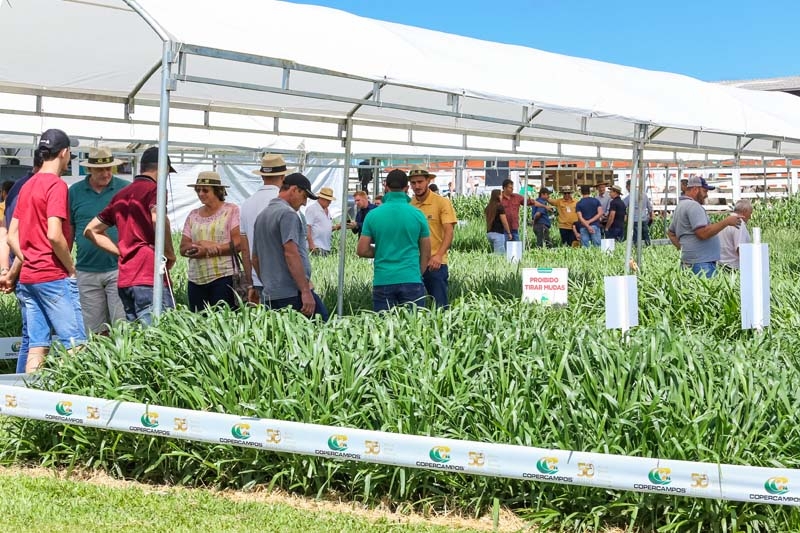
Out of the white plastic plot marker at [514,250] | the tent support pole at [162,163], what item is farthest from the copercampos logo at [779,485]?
the white plastic plot marker at [514,250]

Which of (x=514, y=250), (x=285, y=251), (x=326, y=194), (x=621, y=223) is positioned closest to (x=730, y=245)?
(x=514, y=250)

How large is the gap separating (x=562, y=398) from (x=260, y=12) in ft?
12.1

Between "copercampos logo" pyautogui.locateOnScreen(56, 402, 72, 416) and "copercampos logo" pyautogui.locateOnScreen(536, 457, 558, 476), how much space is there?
2.52m

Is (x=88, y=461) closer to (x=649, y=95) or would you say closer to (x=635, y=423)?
(x=635, y=423)

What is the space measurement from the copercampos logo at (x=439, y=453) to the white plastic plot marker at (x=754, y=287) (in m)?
2.88

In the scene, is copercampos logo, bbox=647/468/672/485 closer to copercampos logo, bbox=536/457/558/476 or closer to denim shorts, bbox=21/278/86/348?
copercampos logo, bbox=536/457/558/476

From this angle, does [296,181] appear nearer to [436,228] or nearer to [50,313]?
[50,313]

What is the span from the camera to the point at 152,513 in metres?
4.89

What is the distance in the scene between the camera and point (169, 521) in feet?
15.6

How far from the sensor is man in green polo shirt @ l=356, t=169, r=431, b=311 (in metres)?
8.17

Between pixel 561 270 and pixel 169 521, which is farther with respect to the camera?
pixel 561 270

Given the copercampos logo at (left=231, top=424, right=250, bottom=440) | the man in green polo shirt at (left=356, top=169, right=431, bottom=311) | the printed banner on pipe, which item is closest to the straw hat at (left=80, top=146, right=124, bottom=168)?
the man in green polo shirt at (left=356, top=169, right=431, bottom=311)

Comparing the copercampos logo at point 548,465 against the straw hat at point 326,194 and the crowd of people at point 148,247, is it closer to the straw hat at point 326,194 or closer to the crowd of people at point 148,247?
the crowd of people at point 148,247

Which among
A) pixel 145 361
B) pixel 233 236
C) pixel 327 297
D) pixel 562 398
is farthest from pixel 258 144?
pixel 562 398
